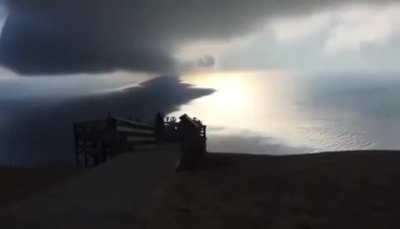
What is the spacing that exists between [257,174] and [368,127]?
78.6 metres

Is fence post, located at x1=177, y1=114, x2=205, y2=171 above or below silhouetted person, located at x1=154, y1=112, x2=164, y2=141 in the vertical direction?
below

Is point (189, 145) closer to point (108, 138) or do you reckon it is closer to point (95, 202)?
point (95, 202)

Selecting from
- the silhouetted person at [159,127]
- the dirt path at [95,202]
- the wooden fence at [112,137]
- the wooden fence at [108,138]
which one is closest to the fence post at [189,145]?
the dirt path at [95,202]

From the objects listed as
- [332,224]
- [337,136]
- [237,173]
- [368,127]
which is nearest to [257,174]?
[237,173]

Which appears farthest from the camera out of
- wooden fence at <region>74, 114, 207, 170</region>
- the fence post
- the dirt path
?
wooden fence at <region>74, 114, 207, 170</region>

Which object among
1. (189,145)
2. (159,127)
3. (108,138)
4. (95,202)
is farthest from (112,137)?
(95,202)

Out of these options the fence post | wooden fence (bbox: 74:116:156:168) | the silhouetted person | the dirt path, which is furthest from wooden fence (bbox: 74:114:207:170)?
the dirt path

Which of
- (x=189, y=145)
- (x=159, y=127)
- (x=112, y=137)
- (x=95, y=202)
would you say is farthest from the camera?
(x=159, y=127)

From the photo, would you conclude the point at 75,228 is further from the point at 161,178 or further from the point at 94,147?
the point at 94,147

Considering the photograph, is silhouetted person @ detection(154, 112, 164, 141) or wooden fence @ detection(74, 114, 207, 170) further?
silhouetted person @ detection(154, 112, 164, 141)

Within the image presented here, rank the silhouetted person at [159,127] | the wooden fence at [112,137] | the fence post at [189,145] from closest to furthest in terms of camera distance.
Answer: the fence post at [189,145] < the wooden fence at [112,137] < the silhouetted person at [159,127]

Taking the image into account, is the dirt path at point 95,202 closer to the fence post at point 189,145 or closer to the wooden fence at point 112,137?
the fence post at point 189,145

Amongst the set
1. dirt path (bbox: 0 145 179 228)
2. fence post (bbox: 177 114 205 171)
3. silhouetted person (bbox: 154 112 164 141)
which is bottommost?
dirt path (bbox: 0 145 179 228)

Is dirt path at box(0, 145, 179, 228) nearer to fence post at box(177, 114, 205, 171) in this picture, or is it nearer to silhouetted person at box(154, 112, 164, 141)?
fence post at box(177, 114, 205, 171)
